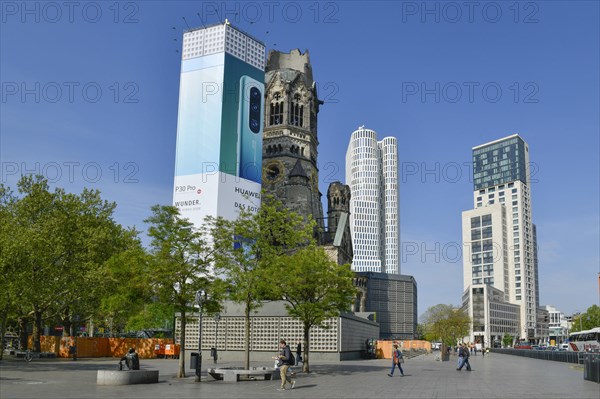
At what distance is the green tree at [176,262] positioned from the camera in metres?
30.2

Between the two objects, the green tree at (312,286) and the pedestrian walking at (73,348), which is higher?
the green tree at (312,286)

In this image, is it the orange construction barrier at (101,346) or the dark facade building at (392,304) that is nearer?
the orange construction barrier at (101,346)

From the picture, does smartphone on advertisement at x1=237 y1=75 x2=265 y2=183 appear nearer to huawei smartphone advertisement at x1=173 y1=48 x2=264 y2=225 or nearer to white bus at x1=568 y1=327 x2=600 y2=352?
huawei smartphone advertisement at x1=173 y1=48 x2=264 y2=225

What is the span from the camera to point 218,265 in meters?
32.5

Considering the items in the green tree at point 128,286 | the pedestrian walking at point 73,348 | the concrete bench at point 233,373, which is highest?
the green tree at point 128,286

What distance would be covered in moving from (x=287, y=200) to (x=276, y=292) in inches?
2991

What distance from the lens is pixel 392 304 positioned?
175500 millimetres

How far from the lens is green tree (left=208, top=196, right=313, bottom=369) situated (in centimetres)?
3269

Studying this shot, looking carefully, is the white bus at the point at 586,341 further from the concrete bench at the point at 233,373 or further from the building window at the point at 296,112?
the building window at the point at 296,112

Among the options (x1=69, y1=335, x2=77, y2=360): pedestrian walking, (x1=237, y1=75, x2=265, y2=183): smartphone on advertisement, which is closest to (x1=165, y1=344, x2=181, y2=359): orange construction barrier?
(x1=69, y1=335, x2=77, y2=360): pedestrian walking

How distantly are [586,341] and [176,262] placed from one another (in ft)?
246

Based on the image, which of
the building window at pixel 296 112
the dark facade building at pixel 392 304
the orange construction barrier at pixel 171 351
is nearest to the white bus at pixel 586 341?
the orange construction barrier at pixel 171 351

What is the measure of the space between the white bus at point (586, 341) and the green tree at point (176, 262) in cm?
6449

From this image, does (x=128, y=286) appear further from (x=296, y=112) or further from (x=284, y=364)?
(x=296, y=112)
